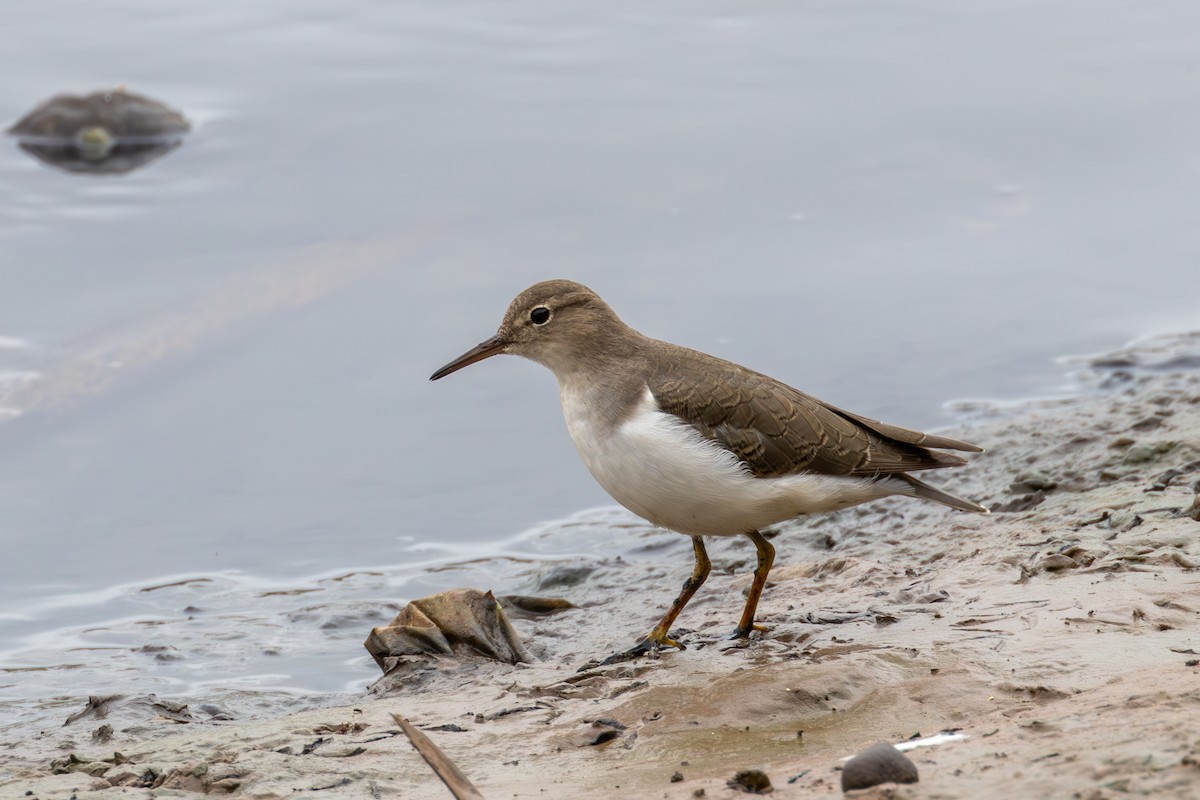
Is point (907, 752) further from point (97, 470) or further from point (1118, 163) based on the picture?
point (1118, 163)

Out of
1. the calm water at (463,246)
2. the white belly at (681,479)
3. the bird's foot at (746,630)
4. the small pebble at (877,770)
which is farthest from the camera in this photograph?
the calm water at (463,246)

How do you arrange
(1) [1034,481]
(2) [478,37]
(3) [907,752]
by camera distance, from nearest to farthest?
(3) [907,752] → (1) [1034,481] → (2) [478,37]

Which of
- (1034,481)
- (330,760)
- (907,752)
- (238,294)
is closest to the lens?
(907,752)

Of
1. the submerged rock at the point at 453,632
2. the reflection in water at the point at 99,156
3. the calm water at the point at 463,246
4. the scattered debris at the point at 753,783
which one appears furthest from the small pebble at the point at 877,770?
the reflection in water at the point at 99,156

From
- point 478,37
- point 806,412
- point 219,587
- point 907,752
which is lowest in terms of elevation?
point 219,587

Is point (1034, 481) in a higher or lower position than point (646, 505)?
lower

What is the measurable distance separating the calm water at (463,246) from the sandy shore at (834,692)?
4.54 ft

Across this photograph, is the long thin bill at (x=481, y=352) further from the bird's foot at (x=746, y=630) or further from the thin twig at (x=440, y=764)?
the thin twig at (x=440, y=764)

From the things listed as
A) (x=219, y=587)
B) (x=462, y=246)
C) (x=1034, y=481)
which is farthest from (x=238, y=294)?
(x=1034, y=481)

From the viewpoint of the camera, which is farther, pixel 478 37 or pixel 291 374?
pixel 478 37

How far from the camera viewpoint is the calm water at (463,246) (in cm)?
848

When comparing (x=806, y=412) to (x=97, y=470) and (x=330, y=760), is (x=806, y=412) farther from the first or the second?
(x=97, y=470)

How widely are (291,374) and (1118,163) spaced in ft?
23.8

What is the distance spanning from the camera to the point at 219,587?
25.8ft
